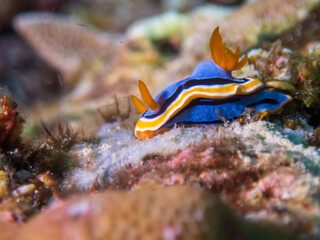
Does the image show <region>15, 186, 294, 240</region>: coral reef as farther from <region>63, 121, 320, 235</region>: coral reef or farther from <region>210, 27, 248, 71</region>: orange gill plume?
<region>210, 27, 248, 71</region>: orange gill plume

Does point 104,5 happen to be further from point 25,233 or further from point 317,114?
point 25,233

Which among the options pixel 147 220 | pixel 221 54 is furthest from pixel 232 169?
pixel 221 54

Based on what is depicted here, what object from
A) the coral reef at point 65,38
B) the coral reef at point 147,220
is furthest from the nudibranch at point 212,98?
the coral reef at point 65,38

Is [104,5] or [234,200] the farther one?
[104,5]

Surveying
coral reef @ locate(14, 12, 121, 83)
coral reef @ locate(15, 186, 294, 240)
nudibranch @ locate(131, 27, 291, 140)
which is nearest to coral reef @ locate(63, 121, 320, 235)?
nudibranch @ locate(131, 27, 291, 140)

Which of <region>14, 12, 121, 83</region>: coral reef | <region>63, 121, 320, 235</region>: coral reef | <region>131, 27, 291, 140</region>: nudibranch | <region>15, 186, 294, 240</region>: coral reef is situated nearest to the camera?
<region>15, 186, 294, 240</region>: coral reef

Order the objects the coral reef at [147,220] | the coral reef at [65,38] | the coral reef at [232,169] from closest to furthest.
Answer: the coral reef at [147,220]
the coral reef at [232,169]
the coral reef at [65,38]

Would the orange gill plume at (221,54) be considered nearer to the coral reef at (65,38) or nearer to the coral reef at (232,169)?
the coral reef at (232,169)

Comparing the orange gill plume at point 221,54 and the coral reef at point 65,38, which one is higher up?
the coral reef at point 65,38

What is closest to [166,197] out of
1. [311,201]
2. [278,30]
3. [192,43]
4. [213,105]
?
[311,201]
